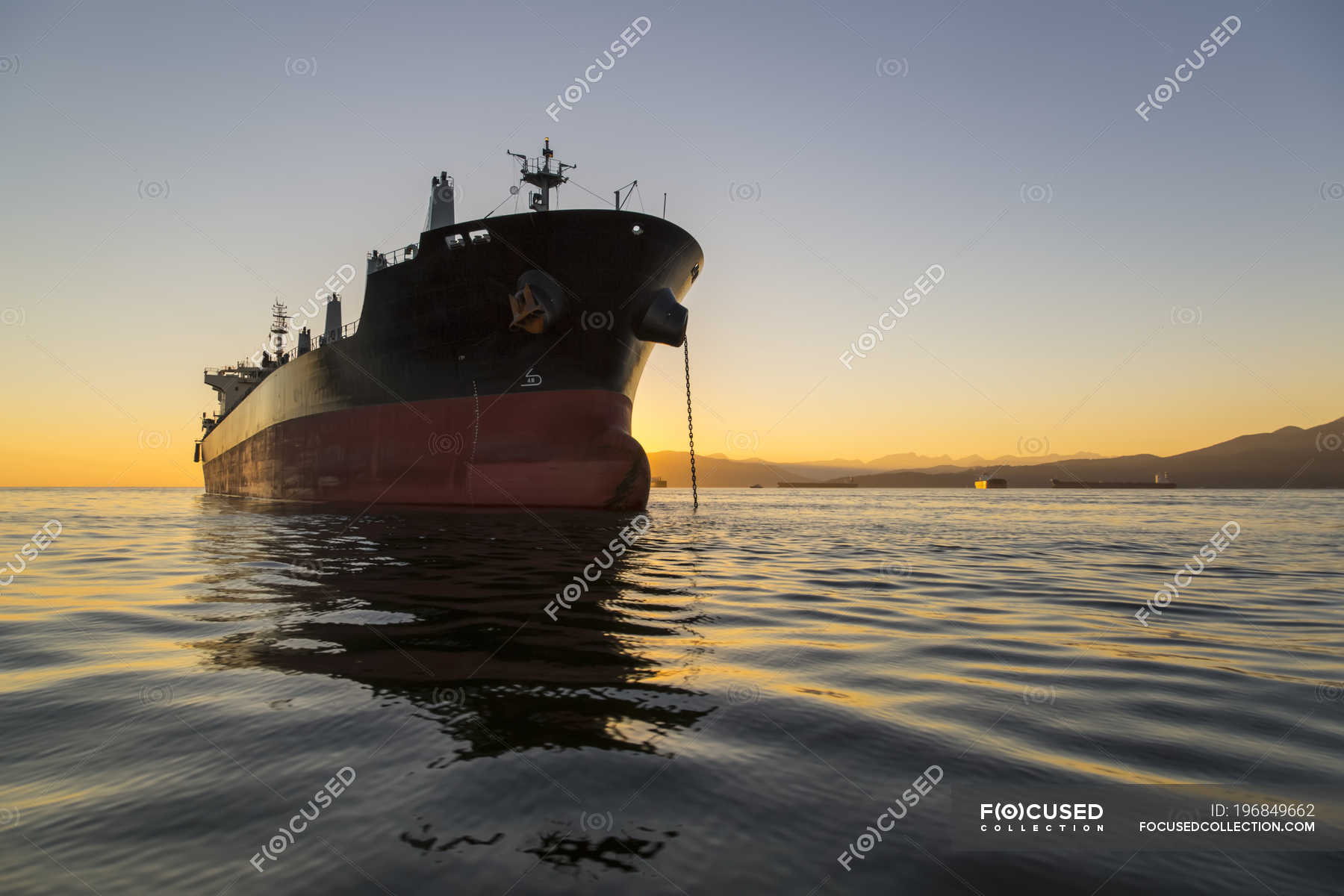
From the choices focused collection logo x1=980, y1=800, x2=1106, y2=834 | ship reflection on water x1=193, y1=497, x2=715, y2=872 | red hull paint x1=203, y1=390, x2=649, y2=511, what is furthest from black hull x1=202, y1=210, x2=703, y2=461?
focused collection logo x1=980, y1=800, x2=1106, y2=834

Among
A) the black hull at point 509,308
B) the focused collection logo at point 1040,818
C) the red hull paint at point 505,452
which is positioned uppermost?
the black hull at point 509,308

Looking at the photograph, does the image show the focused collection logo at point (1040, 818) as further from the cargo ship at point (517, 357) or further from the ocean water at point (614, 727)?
the cargo ship at point (517, 357)

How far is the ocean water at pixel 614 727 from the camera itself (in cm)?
222

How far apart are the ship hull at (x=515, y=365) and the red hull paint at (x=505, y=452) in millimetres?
47

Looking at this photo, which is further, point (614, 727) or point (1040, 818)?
point (614, 727)

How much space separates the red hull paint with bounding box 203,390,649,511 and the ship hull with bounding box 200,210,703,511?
5 cm

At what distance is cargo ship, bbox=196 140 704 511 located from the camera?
19.9 m

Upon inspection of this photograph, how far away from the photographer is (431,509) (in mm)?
23047

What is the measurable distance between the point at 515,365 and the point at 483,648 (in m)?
16.1

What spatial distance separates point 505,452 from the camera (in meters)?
20.1

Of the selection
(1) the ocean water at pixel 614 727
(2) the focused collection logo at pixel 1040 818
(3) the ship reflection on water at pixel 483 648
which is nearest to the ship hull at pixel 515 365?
(3) the ship reflection on water at pixel 483 648

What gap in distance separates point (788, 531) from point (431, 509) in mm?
13039

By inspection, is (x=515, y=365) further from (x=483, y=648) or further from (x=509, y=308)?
(x=483, y=648)

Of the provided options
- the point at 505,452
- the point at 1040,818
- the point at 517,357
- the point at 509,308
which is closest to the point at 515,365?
the point at 517,357
